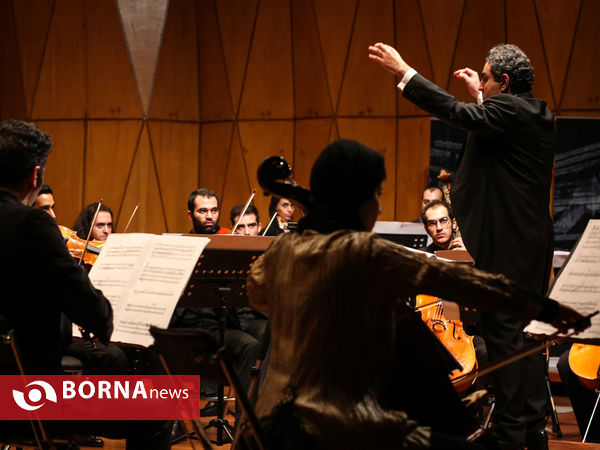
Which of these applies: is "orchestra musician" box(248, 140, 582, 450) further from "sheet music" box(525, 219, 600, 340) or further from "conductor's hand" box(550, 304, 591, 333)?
"sheet music" box(525, 219, 600, 340)

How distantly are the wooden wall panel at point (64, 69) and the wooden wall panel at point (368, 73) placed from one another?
2.78 meters

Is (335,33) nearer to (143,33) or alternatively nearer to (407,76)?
(143,33)

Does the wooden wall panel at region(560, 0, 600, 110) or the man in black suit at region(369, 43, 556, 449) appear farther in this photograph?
the wooden wall panel at region(560, 0, 600, 110)

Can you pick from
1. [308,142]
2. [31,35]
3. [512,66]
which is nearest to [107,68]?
[31,35]

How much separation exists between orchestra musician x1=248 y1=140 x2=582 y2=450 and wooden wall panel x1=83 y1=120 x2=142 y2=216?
6.71 metres

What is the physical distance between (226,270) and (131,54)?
524cm

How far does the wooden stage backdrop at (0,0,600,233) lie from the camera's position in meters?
7.89

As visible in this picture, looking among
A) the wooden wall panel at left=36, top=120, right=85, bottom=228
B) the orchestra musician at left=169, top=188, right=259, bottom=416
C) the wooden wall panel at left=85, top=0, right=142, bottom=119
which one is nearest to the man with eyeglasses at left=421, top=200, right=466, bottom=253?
the orchestra musician at left=169, top=188, right=259, bottom=416

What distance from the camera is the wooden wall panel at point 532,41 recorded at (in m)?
7.49

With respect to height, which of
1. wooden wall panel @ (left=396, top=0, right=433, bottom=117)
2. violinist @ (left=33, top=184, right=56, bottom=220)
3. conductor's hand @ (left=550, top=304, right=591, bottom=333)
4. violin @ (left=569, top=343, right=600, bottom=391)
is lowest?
violin @ (left=569, top=343, right=600, bottom=391)

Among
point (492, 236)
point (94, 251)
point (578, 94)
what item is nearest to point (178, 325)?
point (94, 251)

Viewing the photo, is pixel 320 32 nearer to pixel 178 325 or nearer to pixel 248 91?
pixel 248 91

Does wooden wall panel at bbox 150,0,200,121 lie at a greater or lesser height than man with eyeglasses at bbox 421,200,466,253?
greater

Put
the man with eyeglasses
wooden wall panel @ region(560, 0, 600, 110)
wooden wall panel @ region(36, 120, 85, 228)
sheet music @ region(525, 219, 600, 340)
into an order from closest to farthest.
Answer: sheet music @ region(525, 219, 600, 340)
the man with eyeglasses
wooden wall panel @ region(560, 0, 600, 110)
wooden wall panel @ region(36, 120, 85, 228)
